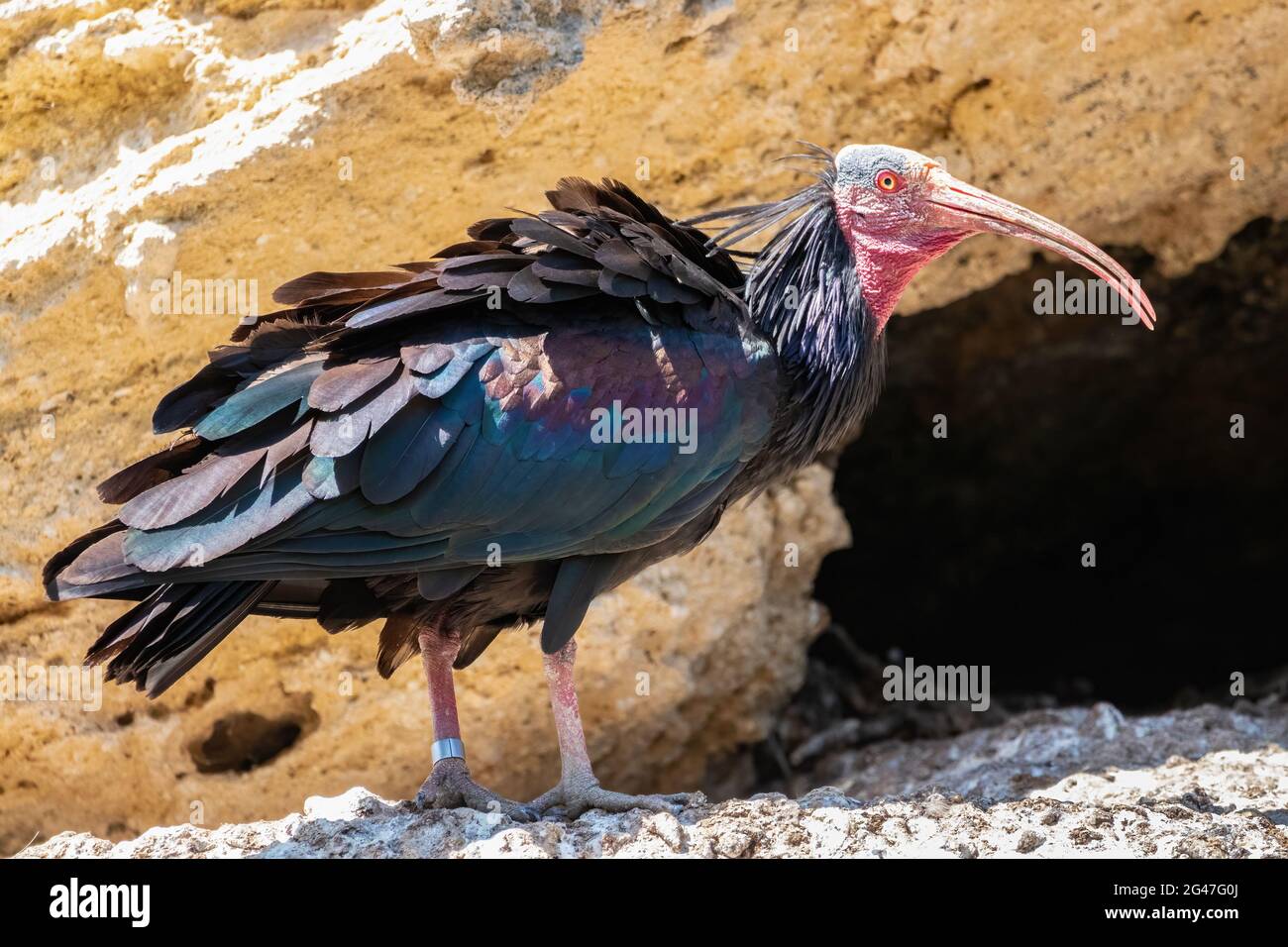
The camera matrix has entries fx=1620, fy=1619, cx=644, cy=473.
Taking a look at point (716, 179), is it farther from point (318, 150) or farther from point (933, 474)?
point (933, 474)

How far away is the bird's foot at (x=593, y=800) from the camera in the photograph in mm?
A: 5363

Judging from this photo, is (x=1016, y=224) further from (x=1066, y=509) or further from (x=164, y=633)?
(x=1066, y=509)

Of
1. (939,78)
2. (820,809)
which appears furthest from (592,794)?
(939,78)

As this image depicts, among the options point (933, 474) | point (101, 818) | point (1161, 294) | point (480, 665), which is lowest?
point (101, 818)

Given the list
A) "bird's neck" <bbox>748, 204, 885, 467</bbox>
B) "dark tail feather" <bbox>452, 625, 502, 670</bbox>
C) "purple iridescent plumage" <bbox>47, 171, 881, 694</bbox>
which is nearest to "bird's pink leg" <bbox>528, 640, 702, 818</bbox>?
"purple iridescent plumage" <bbox>47, 171, 881, 694</bbox>

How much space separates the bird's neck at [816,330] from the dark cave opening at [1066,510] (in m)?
2.88

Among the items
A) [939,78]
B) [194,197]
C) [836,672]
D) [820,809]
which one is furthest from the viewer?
[836,672]

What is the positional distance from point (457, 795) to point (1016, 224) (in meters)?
2.79

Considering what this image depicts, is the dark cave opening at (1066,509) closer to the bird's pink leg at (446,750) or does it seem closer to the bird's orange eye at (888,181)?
the bird's orange eye at (888,181)

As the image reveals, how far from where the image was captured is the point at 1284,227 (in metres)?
8.02

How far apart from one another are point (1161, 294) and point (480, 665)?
159 inches

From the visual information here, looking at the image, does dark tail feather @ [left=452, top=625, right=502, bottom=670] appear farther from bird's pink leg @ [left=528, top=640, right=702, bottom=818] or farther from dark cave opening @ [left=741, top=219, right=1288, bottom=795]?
dark cave opening @ [left=741, top=219, right=1288, bottom=795]

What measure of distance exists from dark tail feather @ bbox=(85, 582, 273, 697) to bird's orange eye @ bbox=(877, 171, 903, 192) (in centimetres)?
267

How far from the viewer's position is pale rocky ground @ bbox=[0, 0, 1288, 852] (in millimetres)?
6008
